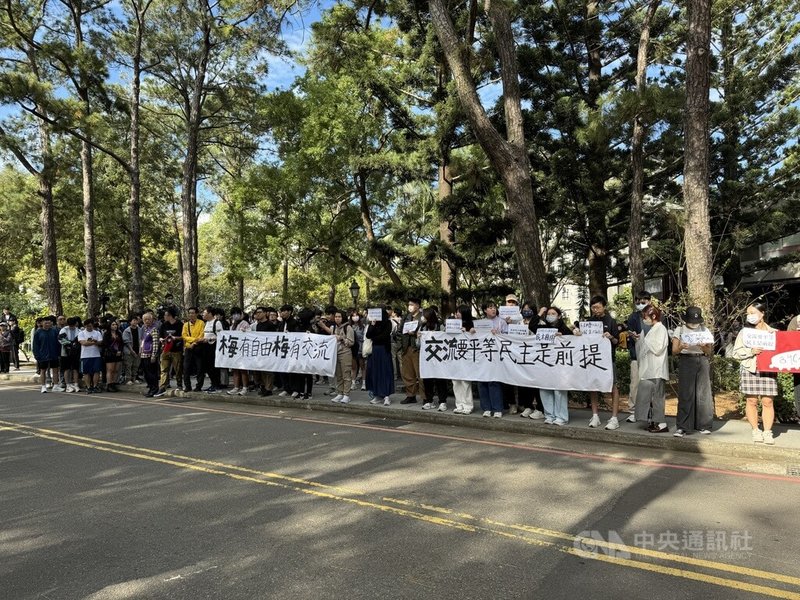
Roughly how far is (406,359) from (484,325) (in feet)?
6.14

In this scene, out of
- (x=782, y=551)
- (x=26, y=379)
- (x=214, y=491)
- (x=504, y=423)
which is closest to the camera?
(x=782, y=551)

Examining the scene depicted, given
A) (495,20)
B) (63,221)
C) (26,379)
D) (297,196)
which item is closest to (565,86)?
(495,20)

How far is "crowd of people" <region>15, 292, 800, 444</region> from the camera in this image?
7188 millimetres

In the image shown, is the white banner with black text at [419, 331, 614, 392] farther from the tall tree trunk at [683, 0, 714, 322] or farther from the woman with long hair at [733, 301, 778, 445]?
the tall tree trunk at [683, 0, 714, 322]

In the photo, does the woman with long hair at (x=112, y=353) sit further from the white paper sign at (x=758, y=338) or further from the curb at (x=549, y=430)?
the white paper sign at (x=758, y=338)

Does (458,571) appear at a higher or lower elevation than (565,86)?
lower

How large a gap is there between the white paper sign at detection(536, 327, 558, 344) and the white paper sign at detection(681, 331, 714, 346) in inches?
72.1

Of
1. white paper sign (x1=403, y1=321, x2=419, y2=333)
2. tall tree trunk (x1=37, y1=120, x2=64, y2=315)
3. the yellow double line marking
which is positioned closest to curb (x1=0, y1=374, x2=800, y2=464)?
white paper sign (x1=403, y1=321, x2=419, y2=333)

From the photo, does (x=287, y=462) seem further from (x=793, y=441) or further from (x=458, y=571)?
(x=793, y=441)

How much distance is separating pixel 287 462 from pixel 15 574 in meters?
2.99

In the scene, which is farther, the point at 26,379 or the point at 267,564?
the point at 26,379

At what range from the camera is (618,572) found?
3627 millimetres

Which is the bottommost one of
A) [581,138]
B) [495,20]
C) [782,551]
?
[782,551]

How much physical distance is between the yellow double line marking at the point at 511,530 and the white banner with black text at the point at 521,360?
408cm
